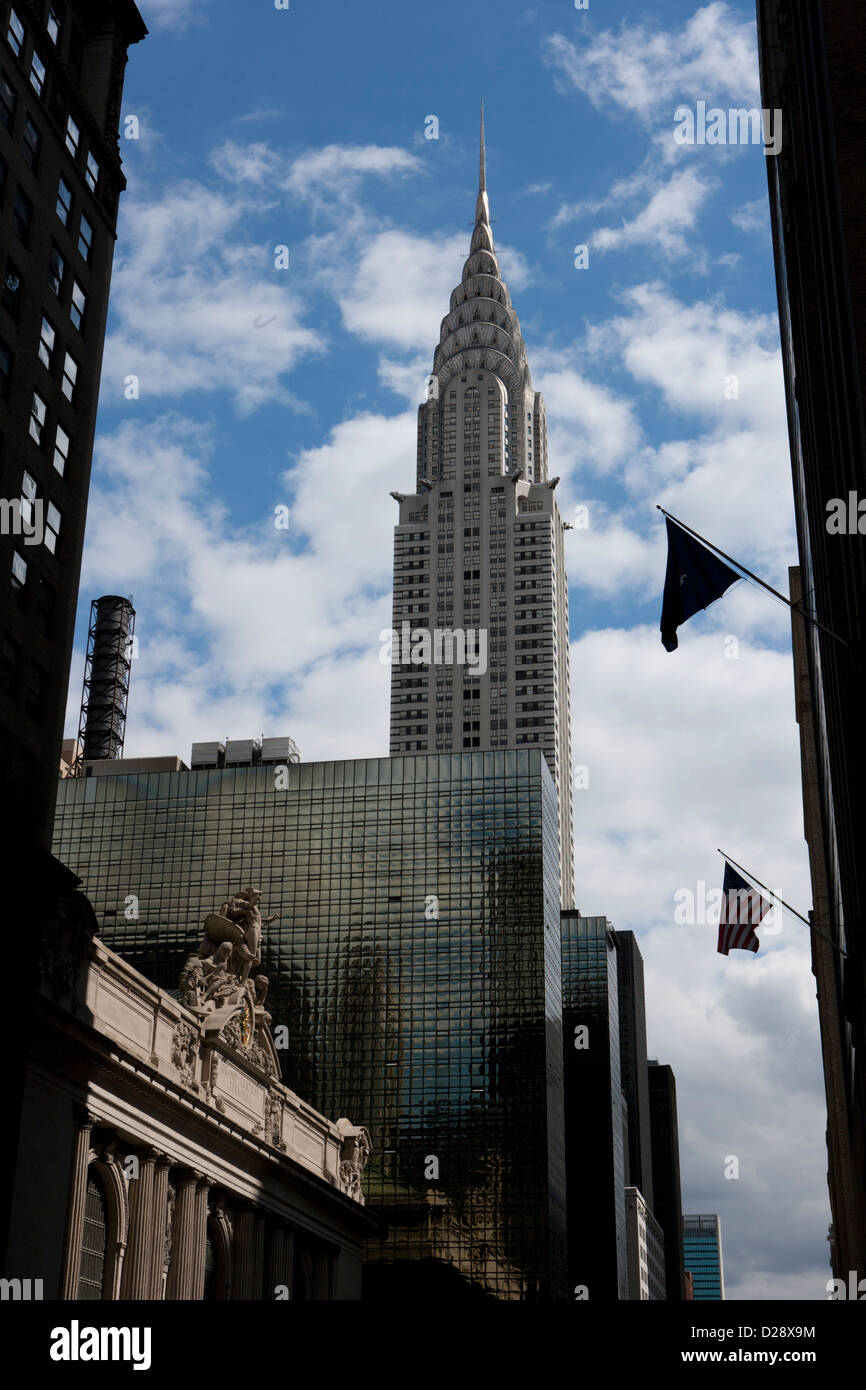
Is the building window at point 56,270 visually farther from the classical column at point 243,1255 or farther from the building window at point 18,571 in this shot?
the classical column at point 243,1255

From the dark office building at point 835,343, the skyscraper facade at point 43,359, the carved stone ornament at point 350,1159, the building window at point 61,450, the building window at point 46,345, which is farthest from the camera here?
the carved stone ornament at point 350,1159

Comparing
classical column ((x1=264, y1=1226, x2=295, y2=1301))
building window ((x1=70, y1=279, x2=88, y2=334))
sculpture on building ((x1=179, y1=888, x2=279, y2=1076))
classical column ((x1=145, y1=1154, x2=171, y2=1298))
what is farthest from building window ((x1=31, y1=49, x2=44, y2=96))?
classical column ((x1=264, y1=1226, x2=295, y2=1301))

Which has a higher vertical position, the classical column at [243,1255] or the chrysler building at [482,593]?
the chrysler building at [482,593]

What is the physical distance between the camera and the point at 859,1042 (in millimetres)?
40812

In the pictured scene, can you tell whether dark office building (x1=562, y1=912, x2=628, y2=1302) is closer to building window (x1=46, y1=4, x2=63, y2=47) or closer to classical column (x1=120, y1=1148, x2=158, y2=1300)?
classical column (x1=120, y1=1148, x2=158, y2=1300)

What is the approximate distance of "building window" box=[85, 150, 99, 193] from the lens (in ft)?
174

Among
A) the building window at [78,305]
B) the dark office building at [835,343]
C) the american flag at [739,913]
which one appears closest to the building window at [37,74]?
the building window at [78,305]

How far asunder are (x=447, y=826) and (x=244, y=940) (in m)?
55.0

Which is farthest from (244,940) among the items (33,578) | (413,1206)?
(413,1206)

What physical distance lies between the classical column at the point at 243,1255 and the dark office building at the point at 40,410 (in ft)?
65.0

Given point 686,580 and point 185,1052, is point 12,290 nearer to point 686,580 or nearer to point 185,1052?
point 686,580

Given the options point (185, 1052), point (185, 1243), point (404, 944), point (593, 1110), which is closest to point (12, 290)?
point (185, 1052)

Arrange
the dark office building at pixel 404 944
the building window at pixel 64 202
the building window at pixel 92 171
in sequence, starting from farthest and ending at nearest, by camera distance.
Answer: the dark office building at pixel 404 944 → the building window at pixel 92 171 → the building window at pixel 64 202

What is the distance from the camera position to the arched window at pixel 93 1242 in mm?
45344
